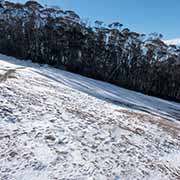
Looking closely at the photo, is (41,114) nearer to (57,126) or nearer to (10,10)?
(57,126)

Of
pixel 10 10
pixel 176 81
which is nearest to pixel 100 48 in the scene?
pixel 176 81

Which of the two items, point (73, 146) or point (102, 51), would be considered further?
point (102, 51)

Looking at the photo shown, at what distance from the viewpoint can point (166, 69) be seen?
3052 cm

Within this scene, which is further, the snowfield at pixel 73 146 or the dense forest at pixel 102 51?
the dense forest at pixel 102 51

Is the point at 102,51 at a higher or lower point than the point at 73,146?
higher

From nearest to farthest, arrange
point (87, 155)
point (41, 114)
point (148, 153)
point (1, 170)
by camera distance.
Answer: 1. point (1, 170)
2. point (87, 155)
3. point (148, 153)
4. point (41, 114)

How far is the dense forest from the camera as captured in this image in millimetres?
30312

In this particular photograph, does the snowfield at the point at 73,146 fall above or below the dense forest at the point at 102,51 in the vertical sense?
below

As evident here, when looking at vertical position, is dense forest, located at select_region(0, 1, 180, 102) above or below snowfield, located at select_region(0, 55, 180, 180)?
above

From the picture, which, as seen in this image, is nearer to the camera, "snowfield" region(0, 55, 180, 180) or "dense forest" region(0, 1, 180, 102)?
"snowfield" region(0, 55, 180, 180)

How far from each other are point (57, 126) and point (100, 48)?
26.0 m

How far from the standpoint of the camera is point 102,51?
30641 mm

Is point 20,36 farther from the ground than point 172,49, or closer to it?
closer to it

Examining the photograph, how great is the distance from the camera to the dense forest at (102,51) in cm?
3031
